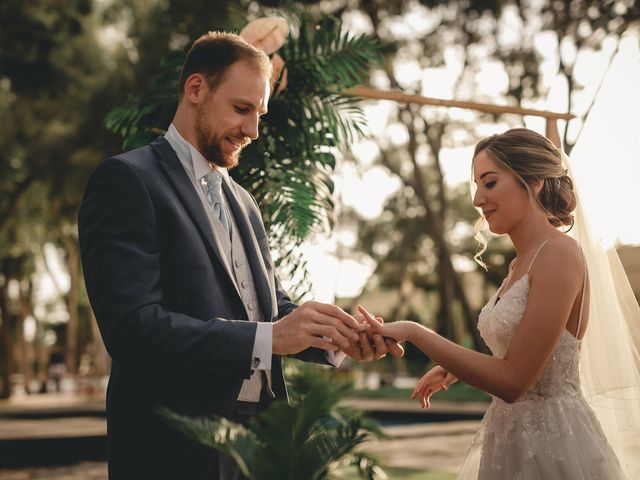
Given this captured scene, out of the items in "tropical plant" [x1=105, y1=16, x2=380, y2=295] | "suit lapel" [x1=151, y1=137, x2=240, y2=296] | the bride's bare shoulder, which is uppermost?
"tropical plant" [x1=105, y1=16, x2=380, y2=295]

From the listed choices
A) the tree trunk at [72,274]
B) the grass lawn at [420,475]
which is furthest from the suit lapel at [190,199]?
the tree trunk at [72,274]

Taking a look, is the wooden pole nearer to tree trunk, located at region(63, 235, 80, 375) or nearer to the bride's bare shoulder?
the bride's bare shoulder

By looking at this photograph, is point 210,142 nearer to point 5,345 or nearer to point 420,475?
point 420,475

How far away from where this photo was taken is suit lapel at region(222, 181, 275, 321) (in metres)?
2.96

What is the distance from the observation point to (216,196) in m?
3.00

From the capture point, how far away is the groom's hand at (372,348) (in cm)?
310

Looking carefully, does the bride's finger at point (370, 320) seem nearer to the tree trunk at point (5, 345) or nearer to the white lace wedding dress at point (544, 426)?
the white lace wedding dress at point (544, 426)

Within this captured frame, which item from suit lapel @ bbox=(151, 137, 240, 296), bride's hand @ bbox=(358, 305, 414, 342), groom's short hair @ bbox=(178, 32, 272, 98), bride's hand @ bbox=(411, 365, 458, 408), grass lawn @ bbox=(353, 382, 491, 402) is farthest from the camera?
grass lawn @ bbox=(353, 382, 491, 402)

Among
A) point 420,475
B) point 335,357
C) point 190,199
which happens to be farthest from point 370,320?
point 420,475

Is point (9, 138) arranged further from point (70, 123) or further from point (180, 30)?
point (180, 30)

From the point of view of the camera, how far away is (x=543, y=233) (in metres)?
3.30

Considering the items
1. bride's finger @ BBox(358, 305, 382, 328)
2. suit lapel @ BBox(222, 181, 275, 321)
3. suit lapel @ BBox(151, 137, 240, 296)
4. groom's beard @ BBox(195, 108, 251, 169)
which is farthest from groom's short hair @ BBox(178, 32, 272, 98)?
bride's finger @ BBox(358, 305, 382, 328)

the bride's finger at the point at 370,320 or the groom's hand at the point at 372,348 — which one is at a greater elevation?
the bride's finger at the point at 370,320

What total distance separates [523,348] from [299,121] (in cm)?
240
